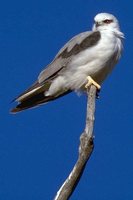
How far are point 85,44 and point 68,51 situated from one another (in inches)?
11.5

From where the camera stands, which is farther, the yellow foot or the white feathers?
the white feathers

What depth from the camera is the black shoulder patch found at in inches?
338

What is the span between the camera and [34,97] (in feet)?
29.3

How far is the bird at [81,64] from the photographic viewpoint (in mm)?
8492

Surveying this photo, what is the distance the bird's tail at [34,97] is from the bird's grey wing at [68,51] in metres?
0.13

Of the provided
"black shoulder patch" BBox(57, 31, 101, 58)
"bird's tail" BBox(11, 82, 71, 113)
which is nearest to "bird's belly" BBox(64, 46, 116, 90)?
"black shoulder patch" BBox(57, 31, 101, 58)

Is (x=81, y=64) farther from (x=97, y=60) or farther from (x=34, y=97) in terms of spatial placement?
(x=34, y=97)

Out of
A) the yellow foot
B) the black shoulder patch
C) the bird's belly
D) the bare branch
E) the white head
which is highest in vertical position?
the white head

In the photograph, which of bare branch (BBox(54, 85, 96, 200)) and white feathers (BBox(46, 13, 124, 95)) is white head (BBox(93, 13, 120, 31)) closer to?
white feathers (BBox(46, 13, 124, 95))

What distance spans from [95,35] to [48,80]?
2.96ft

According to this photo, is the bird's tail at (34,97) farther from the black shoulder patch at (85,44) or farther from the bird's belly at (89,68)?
the black shoulder patch at (85,44)

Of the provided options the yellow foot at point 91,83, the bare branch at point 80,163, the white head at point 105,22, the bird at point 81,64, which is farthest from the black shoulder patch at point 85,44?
the bare branch at point 80,163

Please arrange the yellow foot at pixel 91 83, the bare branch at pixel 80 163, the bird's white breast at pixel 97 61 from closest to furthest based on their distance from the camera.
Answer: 1. the bare branch at pixel 80 163
2. the yellow foot at pixel 91 83
3. the bird's white breast at pixel 97 61

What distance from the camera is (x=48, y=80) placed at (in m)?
8.97
